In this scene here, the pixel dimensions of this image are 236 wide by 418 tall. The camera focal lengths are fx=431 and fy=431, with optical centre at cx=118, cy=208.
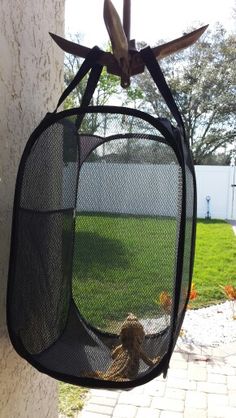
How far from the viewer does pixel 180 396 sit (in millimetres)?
2451

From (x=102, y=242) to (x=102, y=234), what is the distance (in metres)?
0.02

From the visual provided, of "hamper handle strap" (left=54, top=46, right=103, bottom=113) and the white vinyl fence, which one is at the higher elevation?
"hamper handle strap" (left=54, top=46, right=103, bottom=113)

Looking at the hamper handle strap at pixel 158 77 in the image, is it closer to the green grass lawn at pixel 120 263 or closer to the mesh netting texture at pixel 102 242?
the mesh netting texture at pixel 102 242

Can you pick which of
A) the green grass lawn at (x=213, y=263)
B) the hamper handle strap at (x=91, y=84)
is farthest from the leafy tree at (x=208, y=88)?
the hamper handle strap at (x=91, y=84)

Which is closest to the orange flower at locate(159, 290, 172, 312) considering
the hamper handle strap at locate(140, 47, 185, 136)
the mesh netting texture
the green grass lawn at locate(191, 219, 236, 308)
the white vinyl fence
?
the mesh netting texture

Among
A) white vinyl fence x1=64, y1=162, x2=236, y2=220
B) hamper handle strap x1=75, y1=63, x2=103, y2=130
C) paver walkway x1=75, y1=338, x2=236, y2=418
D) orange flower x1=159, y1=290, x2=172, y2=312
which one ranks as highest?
hamper handle strap x1=75, y1=63, x2=103, y2=130

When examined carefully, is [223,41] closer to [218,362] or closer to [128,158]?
[218,362]

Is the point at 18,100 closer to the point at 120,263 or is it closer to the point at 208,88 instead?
the point at 120,263

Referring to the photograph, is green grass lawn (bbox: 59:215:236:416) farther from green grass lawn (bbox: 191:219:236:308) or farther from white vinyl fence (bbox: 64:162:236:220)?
green grass lawn (bbox: 191:219:236:308)

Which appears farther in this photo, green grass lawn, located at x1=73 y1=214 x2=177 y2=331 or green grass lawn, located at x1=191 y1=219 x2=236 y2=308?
green grass lawn, located at x1=191 y1=219 x2=236 y2=308

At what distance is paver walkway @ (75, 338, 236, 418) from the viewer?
2.27 meters

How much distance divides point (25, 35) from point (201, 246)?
20.1 ft

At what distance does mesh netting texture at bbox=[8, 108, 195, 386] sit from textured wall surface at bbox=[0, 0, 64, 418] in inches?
3.9

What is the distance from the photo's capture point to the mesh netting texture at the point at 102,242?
2.50 feet
